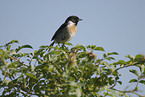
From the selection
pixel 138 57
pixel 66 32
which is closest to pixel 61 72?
pixel 138 57

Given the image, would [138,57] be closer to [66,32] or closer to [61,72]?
[61,72]

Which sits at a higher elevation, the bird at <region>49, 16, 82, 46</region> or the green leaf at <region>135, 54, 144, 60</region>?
the bird at <region>49, 16, 82, 46</region>

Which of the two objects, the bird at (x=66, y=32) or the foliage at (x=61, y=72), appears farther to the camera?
the bird at (x=66, y=32)

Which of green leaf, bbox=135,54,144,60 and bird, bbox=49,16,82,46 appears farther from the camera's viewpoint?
bird, bbox=49,16,82,46

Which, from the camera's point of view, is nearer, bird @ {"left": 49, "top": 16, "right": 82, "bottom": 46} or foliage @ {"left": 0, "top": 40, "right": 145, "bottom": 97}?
foliage @ {"left": 0, "top": 40, "right": 145, "bottom": 97}

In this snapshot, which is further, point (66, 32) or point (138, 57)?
point (66, 32)

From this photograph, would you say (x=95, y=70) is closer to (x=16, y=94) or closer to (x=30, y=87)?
(x=30, y=87)

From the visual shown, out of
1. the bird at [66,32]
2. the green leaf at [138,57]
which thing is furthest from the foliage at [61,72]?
the bird at [66,32]

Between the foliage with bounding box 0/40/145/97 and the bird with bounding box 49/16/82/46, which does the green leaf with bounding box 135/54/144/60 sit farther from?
the bird with bounding box 49/16/82/46

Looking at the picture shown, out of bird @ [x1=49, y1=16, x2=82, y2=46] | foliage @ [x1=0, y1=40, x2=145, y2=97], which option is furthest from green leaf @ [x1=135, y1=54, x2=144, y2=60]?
bird @ [x1=49, y1=16, x2=82, y2=46]

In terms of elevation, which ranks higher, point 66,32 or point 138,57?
point 66,32

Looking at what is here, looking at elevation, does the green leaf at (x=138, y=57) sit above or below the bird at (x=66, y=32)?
below

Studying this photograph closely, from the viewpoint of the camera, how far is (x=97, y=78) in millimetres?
2289

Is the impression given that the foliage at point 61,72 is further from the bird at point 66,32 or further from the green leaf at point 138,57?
the bird at point 66,32
